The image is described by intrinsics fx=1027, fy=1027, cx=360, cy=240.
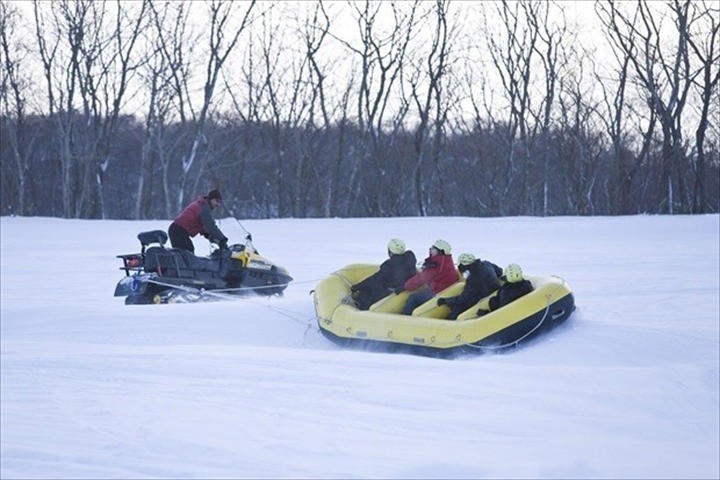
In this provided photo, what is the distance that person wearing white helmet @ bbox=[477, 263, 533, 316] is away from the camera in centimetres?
1045

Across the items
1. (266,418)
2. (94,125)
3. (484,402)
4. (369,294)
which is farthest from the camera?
(94,125)

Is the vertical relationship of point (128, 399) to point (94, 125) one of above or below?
below

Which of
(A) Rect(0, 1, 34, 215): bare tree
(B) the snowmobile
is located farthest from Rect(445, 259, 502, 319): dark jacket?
(A) Rect(0, 1, 34, 215): bare tree

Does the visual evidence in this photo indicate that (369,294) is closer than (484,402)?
No

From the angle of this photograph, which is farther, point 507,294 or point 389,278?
point 389,278

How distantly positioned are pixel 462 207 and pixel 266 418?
116ft

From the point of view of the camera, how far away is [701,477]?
606 centimetres

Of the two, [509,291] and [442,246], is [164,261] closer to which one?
[442,246]

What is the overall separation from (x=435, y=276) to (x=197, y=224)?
3813 millimetres

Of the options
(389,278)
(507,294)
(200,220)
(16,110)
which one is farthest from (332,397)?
(16,110)

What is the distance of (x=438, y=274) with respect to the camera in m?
11.3

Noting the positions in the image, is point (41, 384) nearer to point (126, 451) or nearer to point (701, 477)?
point (126, 451)

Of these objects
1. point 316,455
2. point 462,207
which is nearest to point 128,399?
point 316,455

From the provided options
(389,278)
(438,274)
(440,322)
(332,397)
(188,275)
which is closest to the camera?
(332,397)
